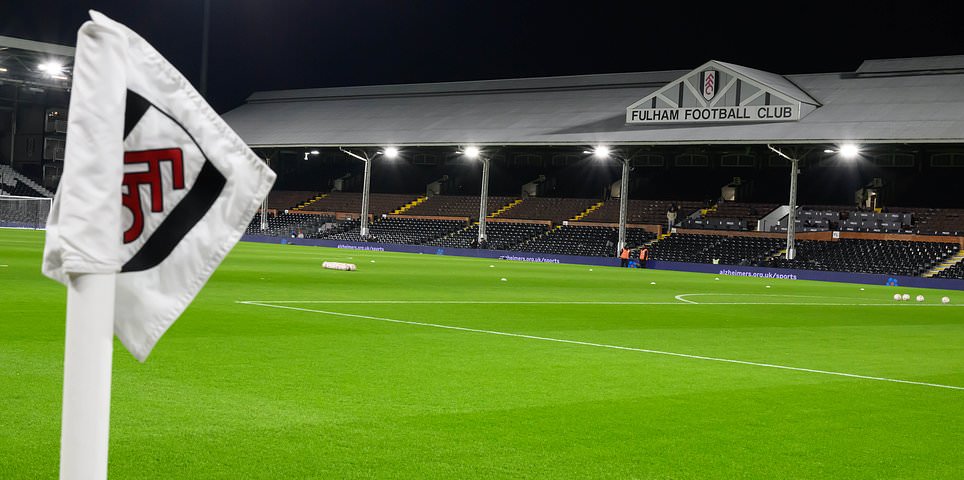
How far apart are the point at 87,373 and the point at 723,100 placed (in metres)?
51.8

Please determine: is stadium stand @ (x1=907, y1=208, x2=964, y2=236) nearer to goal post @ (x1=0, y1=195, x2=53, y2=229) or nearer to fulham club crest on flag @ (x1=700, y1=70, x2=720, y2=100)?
fulham club crest on flag @ (x1=700, y1=70, x2=720, y2=100)

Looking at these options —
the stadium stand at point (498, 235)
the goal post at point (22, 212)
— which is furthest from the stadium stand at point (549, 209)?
the goal post at point (22, 212)

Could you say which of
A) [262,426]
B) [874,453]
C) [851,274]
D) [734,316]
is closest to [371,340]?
Answer: [262,426]

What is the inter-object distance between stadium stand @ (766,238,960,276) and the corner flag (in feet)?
147

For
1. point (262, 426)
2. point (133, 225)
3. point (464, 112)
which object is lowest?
point (262, 426)

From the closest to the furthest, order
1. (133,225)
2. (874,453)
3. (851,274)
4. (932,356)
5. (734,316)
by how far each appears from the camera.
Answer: (133,225) → (874,453) → (932,356) → (734,316) → (851,274)

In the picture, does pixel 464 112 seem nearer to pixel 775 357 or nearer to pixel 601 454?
pixel 775 357

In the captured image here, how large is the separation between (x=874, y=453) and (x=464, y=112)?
57.0 meters

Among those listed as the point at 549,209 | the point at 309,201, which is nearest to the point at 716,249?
the point at 549,209

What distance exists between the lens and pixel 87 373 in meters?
2.61

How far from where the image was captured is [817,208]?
5738 cm

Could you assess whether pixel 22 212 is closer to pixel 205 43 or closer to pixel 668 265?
pixel 205 43

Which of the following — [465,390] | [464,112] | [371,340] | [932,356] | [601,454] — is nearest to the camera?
[601,454]

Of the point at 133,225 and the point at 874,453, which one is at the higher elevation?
the point at 133,225
